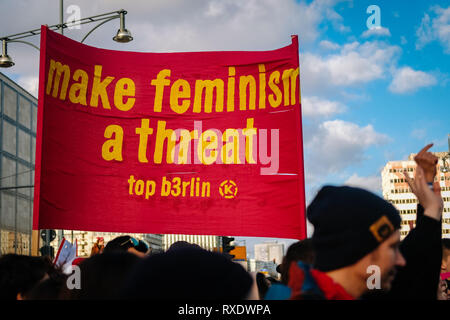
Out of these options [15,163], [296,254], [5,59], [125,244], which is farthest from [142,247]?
[15,163]

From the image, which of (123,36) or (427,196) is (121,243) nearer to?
(427,196)

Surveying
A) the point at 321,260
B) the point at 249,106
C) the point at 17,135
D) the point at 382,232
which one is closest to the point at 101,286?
the point at 321,260

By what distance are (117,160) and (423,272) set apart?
4167 millimetres

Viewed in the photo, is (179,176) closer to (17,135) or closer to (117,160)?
(117,160)

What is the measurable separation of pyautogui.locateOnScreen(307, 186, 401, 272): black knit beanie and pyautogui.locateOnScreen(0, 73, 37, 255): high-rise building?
34.6m

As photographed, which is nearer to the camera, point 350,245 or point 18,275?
point 350,245

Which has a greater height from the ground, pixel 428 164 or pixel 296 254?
pixel 428 164

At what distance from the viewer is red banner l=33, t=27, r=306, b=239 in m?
6.01

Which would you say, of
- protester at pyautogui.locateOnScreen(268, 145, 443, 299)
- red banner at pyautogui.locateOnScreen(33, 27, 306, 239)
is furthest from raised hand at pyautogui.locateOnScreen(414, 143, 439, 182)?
red banner at pyautogui.locateOnScreen(33, 27, 306, 239)

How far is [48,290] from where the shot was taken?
3779 mm

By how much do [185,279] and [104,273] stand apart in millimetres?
1187

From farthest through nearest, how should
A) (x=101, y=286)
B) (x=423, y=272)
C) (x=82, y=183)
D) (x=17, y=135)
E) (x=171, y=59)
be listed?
(x=17, y=135) → (x=171, y=59) → (x=82, y=183) → (x=101, y=286) → (x=423, y=272)

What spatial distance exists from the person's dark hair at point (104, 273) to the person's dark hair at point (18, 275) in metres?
0.96

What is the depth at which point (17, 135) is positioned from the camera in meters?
38.9
